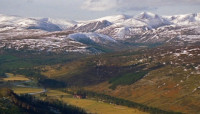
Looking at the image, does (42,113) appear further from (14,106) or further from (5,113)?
(5,113)

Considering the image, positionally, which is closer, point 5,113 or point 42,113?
point 5,113

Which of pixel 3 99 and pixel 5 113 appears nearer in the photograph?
pixel 5 113

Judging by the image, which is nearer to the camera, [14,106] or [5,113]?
[5,113]

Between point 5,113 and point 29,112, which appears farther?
point 29,112

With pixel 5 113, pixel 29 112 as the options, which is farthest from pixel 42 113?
pixel 5 113

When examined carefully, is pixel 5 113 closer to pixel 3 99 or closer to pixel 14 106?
pixel 14 106

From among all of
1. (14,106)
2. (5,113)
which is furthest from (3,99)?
(5,113)
